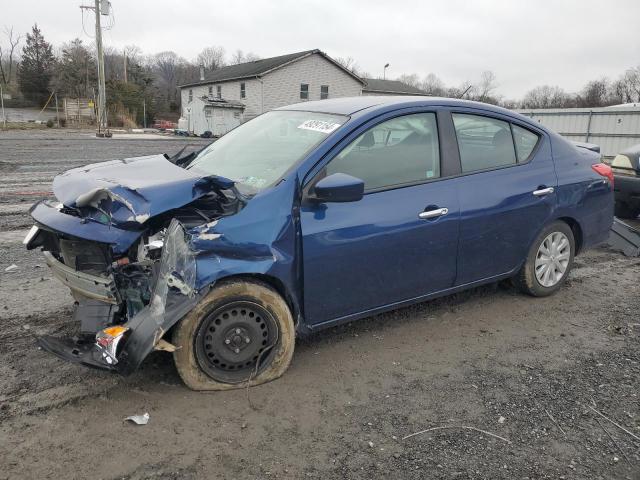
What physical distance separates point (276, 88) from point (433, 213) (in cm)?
4207

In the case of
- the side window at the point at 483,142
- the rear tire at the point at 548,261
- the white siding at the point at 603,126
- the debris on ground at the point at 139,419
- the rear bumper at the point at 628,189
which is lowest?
the debris on ground at the point at 139,419

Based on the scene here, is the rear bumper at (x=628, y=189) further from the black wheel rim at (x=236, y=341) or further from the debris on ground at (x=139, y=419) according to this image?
the debris on ground at (x=139, y=419)

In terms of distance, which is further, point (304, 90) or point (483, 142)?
point (304, 90)

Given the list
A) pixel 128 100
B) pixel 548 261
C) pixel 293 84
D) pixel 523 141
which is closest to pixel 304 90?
pixel 293 84

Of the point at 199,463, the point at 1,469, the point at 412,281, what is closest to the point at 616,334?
the point at 412,281

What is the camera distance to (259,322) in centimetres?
322

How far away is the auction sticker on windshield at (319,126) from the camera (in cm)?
363

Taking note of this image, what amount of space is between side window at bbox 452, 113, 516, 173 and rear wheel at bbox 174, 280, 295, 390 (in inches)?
75.1

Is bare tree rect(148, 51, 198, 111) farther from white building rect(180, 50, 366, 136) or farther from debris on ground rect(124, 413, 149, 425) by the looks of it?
debris on ground rect(124, 413, 149, 425)

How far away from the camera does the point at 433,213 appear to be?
375 centimetres

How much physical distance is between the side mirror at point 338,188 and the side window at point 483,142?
46.3 inches

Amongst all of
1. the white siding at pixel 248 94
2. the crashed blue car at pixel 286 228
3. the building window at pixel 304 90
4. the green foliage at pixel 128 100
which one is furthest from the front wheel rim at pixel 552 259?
the green foliage at pixel 128 100

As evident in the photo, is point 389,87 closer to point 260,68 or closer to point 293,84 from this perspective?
point 293,84

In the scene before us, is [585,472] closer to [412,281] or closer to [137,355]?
[412,281]
